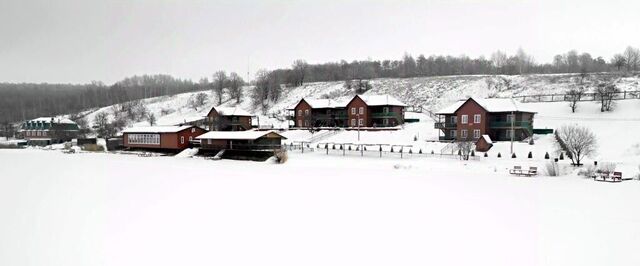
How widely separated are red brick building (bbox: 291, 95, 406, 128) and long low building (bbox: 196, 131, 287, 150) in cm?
1487

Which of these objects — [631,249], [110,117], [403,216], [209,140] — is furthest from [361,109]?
[110,117]

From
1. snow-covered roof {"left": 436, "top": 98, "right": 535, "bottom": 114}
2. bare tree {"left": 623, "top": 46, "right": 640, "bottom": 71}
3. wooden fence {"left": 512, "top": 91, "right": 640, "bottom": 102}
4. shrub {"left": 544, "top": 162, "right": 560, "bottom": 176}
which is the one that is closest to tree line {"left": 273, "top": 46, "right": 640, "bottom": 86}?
bare tree {"left": 623, "top": 46, "right": 640, "bottom": 71}

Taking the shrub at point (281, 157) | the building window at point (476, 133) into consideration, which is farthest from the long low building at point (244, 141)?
the building window at point (476, 133)

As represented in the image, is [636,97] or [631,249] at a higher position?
[636,97]

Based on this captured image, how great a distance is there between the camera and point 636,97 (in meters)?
52.5

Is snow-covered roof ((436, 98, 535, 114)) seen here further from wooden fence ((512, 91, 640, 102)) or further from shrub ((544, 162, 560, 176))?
shrub ((544, 162, 560, 176))

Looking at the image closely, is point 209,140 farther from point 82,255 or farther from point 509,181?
point 82,255

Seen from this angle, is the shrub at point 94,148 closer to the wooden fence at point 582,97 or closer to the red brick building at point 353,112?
the red brick building at point 353,112

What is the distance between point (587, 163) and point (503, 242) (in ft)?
76.5

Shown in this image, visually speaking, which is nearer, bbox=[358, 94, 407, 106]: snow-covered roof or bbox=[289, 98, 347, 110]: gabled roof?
bbox=[358, 94, 407, 106]: snow-covered roof

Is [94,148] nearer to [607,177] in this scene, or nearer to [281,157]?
[281,157]

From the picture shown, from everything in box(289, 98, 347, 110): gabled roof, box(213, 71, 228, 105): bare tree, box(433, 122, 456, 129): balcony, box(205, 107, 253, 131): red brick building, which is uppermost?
box(213, 71, 228, 105): bare tree

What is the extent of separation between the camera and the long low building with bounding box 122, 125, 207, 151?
49.1 metres

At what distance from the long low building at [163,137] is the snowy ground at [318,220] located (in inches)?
791
